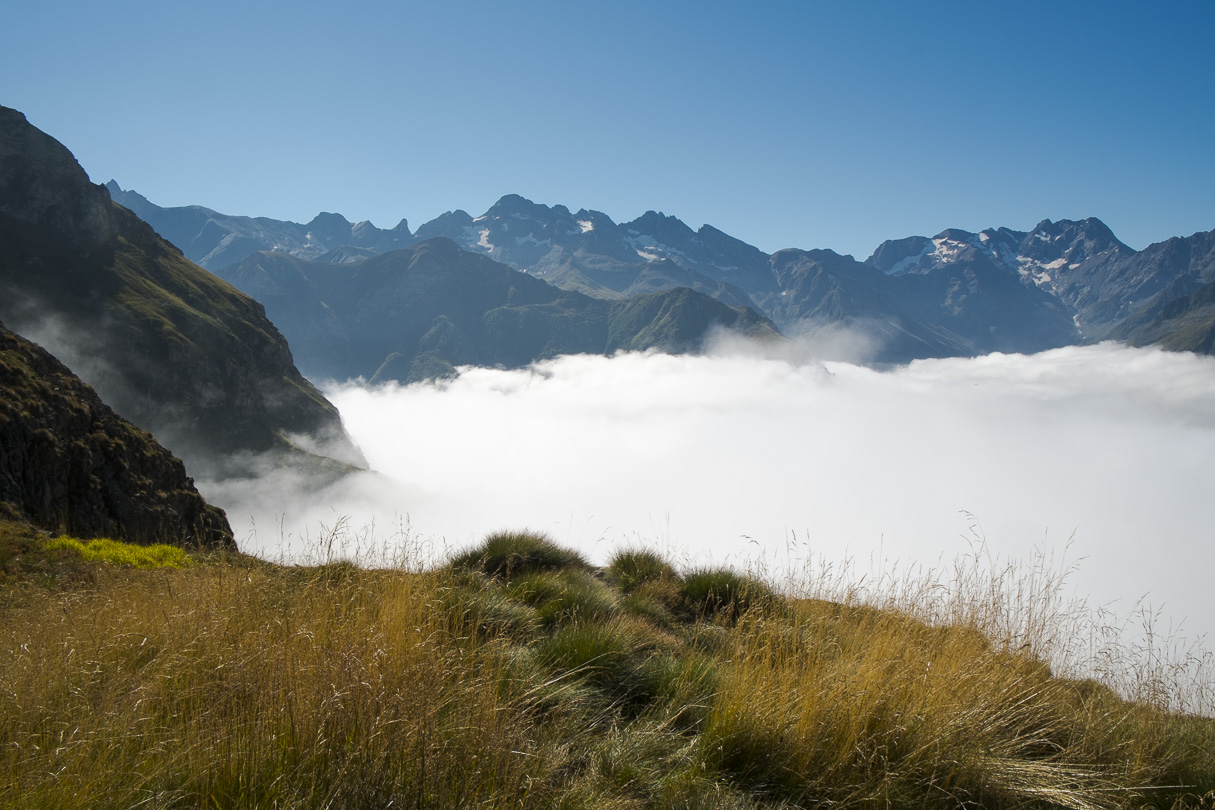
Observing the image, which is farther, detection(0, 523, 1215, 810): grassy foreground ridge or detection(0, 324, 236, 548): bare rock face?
detection(0, 324, 236, 548): bare rock face

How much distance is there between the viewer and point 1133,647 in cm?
688

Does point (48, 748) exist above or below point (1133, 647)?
below

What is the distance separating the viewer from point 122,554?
30.5 ft

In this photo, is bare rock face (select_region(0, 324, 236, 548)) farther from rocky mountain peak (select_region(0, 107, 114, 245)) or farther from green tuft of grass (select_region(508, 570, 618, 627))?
rocky mountain peak (select_region(0, 107, 114, 245))

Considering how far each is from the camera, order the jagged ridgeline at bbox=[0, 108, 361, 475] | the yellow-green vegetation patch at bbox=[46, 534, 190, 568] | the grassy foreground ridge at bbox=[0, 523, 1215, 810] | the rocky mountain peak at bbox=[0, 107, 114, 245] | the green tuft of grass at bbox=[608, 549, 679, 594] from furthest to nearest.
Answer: the rocky mountain peak at bbox=[0, 107, 114, 245]
the jagged ridgeline at bbox=[0, 108, 361, 475]
the green tuft of grass at bbox=[608, 549, 679, 594]
the yellow-green vegetation patch at bbox=[46, 534, 190, 568]
the grassy foreground ridge at bbox=[0, 523, 1215, 810]

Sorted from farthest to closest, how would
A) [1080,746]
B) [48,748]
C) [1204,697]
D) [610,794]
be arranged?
[1204,697]
[1080,746]
[610,794]
[48,748]

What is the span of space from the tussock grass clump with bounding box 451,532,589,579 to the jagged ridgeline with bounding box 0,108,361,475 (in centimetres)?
15308

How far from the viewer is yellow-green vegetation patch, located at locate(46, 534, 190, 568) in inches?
355

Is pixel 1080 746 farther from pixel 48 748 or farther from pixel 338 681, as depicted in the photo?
pixel 48 748

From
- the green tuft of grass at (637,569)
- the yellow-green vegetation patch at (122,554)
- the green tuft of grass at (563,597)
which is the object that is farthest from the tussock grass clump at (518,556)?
the yellow-green vegetation patch at (122,554)

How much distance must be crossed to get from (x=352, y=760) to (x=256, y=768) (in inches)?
19.9

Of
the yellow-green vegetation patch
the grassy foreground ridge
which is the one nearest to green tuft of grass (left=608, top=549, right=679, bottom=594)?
the grassy foreground ridge

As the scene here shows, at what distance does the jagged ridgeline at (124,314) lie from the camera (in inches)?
5098

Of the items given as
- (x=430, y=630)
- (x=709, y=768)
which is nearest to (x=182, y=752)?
(x=430, y=630)
